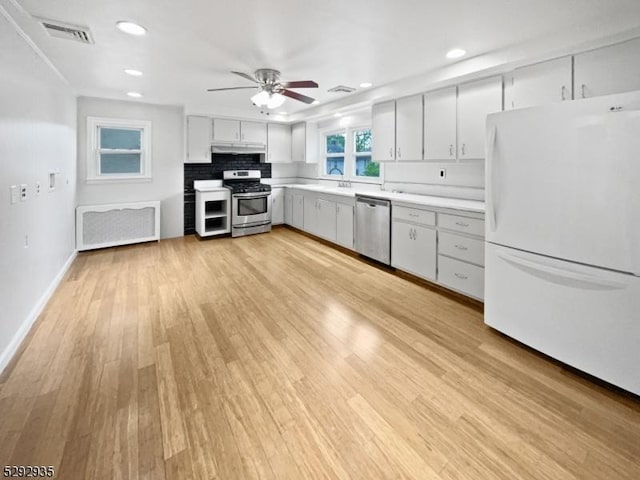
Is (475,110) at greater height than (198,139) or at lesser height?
lesser

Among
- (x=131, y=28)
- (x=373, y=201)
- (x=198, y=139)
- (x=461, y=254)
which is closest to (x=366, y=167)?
(x=373, y=201)

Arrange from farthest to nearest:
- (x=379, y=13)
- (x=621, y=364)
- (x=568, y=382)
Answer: (x=379, y=13) < (x=568, y=382) < (x=621, y=364)

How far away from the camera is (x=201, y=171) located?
20.6ft

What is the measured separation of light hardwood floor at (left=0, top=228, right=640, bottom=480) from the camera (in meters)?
1.46

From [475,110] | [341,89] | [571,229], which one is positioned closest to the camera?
[571,229]

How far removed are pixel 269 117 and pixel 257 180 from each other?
1.30 metres

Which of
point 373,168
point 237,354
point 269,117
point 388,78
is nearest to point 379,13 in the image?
point 388,78

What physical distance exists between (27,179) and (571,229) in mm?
4053

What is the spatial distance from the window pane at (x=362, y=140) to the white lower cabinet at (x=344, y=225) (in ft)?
4.10

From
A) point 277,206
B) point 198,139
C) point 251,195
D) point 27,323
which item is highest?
point 198,139

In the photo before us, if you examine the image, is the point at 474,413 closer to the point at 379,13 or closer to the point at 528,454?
the point at 528,454

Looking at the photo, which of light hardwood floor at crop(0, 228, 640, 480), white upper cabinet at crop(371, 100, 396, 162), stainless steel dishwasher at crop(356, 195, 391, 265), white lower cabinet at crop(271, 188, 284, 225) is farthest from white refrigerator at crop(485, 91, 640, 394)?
white lower cabinet at crop(271, 188, 284, 225)

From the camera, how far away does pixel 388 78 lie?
3840 millimetres

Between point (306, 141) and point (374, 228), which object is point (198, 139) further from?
point (374, 228)
